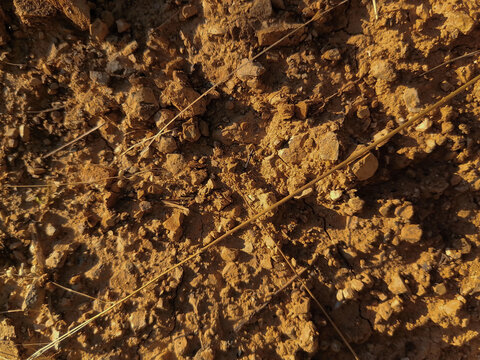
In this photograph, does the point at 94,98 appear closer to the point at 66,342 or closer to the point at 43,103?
the point at 43,103

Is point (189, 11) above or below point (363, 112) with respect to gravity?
above

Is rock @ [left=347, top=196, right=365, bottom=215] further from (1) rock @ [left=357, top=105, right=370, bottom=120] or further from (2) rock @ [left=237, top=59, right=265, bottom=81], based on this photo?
(2) rock @ [left=237, top=59, right=265, bottom=81]

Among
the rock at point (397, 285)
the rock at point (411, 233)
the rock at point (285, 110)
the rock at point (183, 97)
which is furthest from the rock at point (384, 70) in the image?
the rock at point (397, 285)

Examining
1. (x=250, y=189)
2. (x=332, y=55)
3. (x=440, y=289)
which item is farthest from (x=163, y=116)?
(x=440, y=289)

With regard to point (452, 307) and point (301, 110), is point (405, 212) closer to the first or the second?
point (452, 307)

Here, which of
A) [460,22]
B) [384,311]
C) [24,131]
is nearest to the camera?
[460,22]

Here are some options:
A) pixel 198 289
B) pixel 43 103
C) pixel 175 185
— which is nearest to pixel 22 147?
pixel 43 103

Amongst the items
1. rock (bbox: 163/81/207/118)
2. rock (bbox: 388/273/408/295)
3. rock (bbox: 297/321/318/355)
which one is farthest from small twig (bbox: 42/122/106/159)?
rock (bbox: 388/273/408/295)
